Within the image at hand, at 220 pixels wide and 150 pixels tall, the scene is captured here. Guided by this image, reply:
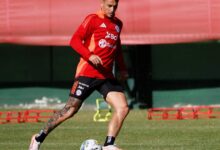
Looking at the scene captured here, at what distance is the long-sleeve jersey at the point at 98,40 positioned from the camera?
1008 cm

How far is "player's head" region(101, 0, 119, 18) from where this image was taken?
9.96 m

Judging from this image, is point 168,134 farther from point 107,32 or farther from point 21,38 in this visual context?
point 21,38

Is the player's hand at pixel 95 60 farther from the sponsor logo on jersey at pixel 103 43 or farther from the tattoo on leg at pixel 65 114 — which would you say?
the tattoo on leg at pixel 65 114

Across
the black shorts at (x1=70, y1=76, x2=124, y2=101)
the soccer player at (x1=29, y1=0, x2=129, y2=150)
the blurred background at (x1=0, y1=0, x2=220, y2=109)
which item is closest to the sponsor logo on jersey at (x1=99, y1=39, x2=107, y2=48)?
the soccer player at (x1=29, y1=0, x2=129, y2=150)

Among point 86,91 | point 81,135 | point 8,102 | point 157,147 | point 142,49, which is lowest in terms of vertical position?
point 8,102

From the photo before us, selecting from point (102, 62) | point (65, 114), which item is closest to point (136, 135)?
point (65, 114)

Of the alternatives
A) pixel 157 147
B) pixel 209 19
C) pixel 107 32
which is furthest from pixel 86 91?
pixel 209 19

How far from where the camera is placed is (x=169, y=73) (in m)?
26.5

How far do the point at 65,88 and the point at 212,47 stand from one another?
5.39m

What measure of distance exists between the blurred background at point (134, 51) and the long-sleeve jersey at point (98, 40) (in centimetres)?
1432

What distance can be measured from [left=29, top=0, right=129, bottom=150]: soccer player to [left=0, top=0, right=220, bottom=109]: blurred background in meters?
14.3

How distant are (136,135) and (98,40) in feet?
15.4

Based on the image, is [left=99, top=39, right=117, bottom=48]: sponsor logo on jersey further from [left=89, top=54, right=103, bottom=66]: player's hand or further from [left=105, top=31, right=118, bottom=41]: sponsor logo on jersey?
[left=89, top=54, right=103, bottom=66]: player's hand

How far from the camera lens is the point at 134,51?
86.4 feet
